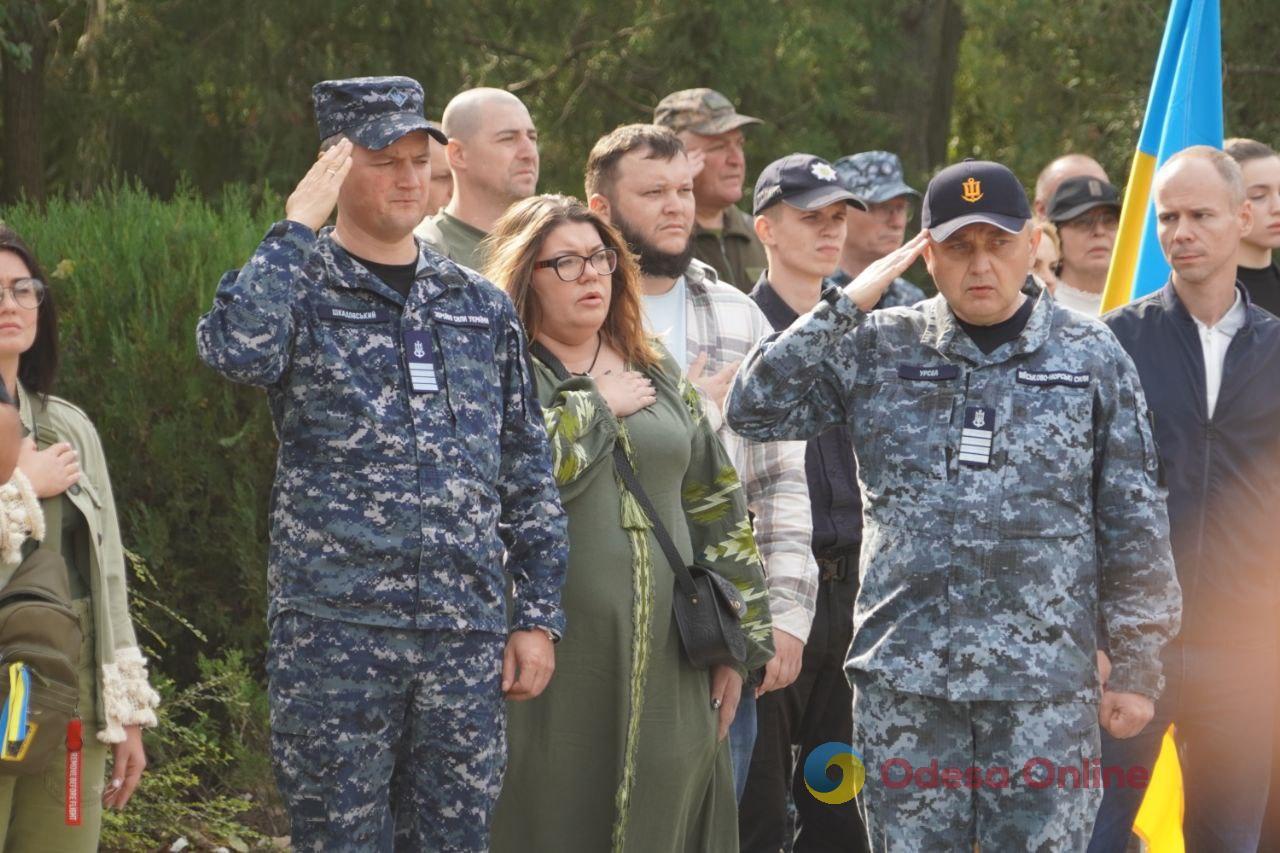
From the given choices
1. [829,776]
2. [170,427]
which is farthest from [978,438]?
[170,427]

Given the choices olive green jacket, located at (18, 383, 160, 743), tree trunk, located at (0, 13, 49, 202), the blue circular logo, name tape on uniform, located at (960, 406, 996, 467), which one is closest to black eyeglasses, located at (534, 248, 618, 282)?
name tape on uniform, located at (960, 406, 996, 467)

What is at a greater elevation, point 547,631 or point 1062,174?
point 1062,174

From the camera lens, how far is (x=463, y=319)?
4.12m

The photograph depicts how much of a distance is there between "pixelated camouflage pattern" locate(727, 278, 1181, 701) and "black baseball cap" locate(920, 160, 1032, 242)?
0.22 metres

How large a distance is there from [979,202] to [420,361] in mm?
1349

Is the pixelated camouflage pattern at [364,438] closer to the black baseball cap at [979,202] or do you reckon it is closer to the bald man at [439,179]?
the black baseball cap at [979,202]

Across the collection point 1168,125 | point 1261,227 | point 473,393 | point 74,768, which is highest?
point 1168,125

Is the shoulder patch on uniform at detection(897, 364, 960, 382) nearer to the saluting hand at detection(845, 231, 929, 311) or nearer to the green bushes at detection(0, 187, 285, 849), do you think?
the saluting hand at detection(845, 231, 929, 311)

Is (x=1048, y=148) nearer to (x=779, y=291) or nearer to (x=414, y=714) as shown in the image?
(x=779, y=291)

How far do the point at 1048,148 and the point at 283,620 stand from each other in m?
10.1

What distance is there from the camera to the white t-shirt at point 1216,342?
514 cm

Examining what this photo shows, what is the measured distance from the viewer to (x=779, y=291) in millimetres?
5984

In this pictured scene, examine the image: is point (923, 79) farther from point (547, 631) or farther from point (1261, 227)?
point (547, 631)

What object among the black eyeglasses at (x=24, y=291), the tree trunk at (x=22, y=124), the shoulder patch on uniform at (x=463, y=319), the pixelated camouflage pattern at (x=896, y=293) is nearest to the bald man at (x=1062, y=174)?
the pixelated camouflage pattern at (x=896, y=293)
